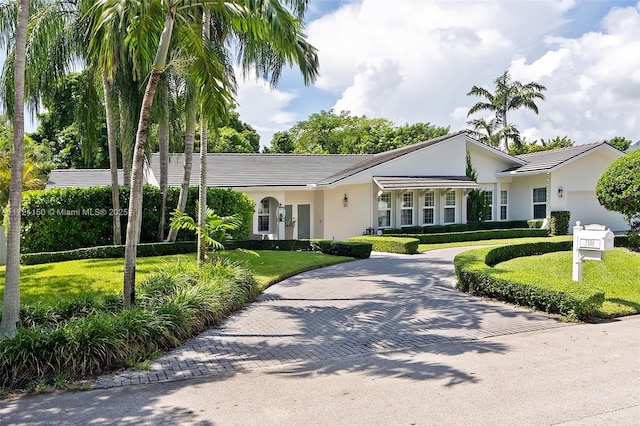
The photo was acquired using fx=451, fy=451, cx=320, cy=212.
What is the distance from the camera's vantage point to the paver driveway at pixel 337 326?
257 inches

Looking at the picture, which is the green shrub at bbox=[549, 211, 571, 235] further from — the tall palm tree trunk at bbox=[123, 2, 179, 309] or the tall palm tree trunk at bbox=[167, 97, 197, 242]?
the tall palm tree trunk at bbox=[123, 2, 179, 309]

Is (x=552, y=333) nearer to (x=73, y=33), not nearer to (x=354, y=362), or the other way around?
(x=354, y=362)

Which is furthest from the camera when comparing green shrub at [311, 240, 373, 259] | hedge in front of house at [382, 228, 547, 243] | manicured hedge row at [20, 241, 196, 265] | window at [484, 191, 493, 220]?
window at [484, 191, 493, 220]

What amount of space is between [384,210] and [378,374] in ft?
59.5

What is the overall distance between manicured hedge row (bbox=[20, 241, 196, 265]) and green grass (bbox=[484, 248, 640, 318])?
10.6 metres

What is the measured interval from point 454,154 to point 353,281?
51.2 ft

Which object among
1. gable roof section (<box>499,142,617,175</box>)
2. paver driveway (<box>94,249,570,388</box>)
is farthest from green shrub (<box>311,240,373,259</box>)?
gable roof section (<box>499,142,617,175</box>)

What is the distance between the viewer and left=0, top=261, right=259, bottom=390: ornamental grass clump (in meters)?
5.83

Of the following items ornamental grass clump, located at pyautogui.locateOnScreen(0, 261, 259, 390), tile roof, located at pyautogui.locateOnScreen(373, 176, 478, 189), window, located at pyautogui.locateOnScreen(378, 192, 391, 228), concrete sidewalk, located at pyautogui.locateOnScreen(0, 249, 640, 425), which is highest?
tile roof, located at pyautogui.locateOnScreen(373, 176, 478, 189)

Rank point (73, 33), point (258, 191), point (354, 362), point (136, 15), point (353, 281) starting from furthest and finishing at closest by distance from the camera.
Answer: point (258, 191) → point (73, 33) → point (353, 281) → point (136, 15) → point (354, 362)

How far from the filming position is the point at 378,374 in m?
5.91

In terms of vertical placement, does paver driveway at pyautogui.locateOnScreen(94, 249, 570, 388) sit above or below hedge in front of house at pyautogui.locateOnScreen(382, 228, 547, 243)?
below

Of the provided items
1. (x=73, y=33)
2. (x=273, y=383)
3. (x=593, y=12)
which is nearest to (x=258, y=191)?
(x=73, y=33)

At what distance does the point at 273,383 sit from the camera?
5.67 m
